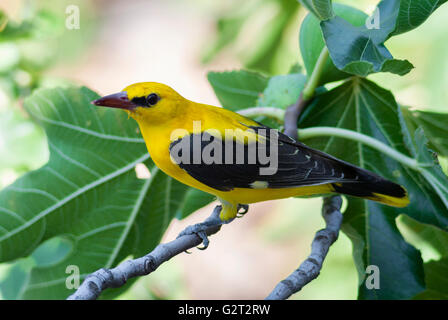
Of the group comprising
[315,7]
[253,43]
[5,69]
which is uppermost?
[253,43]

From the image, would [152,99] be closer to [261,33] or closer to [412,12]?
[412,12]

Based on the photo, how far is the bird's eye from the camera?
198 cm

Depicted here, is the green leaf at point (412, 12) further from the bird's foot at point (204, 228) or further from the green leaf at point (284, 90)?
the bird's foot at point (204, 228)

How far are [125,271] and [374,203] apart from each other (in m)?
1.25

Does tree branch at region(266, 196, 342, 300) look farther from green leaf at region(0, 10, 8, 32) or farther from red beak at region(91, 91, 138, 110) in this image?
green leaf at region(0, 10, 8, 32)

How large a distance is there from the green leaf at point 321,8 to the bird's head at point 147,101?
2.00 feet

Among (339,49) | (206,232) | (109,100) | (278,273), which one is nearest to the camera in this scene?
(339,49)

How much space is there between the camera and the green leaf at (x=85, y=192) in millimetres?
2293

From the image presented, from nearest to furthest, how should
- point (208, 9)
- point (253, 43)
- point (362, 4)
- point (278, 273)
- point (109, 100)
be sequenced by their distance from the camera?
point (109, 100) → point (362, 4) → point (253, 43) → point (208, 9) → point (278, 273)

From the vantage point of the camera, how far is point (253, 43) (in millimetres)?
3732

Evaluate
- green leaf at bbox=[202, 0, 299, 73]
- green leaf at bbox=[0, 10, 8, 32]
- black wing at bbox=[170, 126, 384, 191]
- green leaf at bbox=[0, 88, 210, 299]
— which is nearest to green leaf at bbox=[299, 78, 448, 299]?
black wing at bbox=[170, 126, 384, 191]

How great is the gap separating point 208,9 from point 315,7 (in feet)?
12.9
